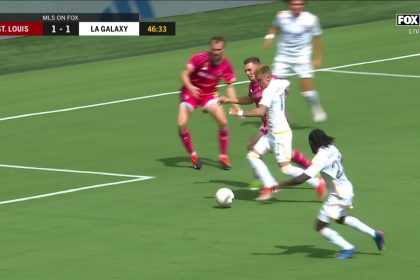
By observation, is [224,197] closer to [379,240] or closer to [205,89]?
[205,89]

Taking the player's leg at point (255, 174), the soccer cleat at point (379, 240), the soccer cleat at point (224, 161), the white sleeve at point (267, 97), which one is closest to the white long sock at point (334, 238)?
the soccer cleat at point (379, 240)

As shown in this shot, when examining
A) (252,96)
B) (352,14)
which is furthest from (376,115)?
(352,14)

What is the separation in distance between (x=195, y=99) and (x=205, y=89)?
0.86 feet

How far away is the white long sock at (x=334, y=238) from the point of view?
17109 millimetres

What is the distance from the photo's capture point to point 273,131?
20672mm

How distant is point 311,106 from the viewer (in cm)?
2697

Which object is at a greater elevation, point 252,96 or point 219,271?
point 252,96

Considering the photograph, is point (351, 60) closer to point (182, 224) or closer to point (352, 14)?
point (352, 14)

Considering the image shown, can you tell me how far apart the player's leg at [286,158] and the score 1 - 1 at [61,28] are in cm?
1906

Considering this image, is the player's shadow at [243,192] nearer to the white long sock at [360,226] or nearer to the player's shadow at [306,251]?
the player's shadow at [306,251]

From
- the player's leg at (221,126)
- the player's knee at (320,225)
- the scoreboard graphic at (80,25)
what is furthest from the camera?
the scoreboard graphic at (80,25)

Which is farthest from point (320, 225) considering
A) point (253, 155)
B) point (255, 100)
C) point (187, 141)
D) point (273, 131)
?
point (187, 141)

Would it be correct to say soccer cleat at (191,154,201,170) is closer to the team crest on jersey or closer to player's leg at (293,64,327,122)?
the team crest on jersey

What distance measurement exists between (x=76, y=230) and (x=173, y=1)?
2162 centimetres
